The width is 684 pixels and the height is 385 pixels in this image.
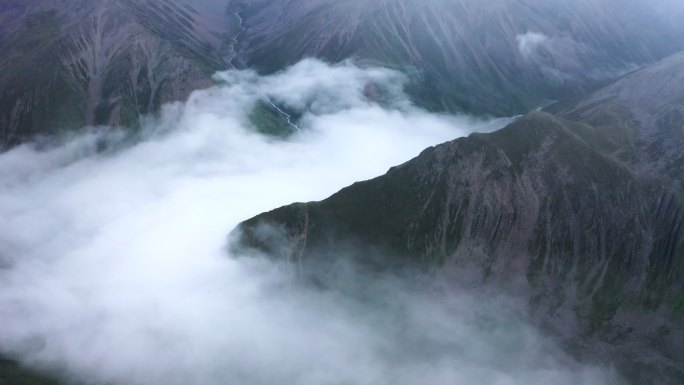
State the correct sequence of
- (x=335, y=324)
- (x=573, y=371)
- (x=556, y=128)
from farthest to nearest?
(x=556, y=128)
(x=335, y=324)
(x=573, y=371)

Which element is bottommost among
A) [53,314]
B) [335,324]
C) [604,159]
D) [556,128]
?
[335,324]

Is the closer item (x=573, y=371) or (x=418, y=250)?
(x=573, y=371)

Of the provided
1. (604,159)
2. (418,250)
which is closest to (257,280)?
(418,250)

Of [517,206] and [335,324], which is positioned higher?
[517,206]

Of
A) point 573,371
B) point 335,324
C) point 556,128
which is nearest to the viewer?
point 573,371

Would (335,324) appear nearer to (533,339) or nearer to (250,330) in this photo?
(250,330)

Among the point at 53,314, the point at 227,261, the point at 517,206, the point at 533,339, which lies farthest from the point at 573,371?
the point at 53,314
